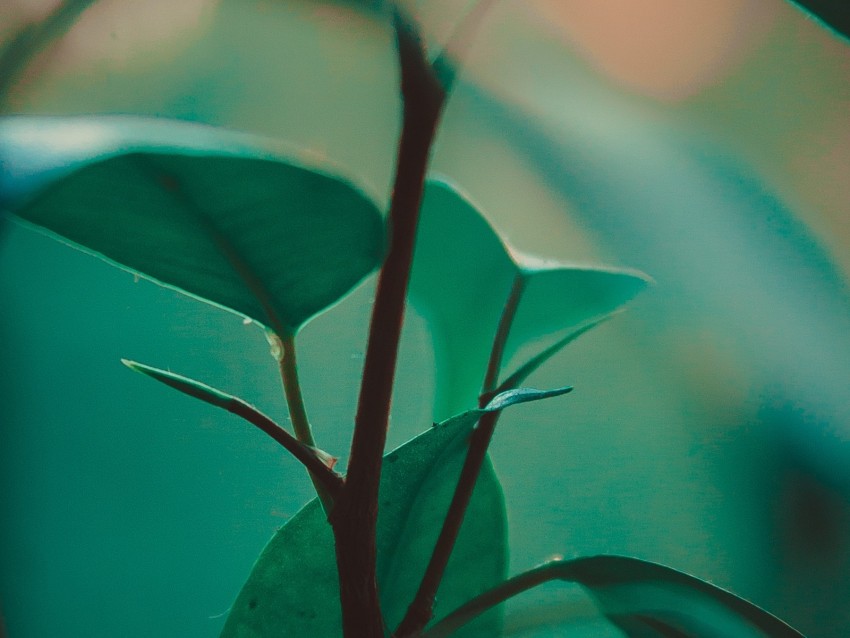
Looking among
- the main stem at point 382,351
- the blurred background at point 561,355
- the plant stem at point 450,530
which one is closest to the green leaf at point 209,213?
the main stem at point 382,351

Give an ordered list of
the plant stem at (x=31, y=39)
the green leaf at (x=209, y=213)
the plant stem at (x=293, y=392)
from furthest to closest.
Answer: the plant stem at (x=31, y=39)
the plant stem at (x=293, y=392)
the green leaf at (x=209, y=213)

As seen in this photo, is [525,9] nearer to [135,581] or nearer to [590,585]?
[590,585]

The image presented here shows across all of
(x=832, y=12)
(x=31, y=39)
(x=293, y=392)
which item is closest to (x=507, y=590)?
(x=293, y=392)

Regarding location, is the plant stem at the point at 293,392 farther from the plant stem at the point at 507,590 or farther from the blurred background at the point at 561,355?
the blurred background at the point at 561,355

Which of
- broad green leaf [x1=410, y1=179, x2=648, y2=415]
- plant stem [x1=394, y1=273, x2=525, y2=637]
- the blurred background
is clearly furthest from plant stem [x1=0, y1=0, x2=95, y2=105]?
plant stem [x1=394, y1=273, x2=525, y2=637]

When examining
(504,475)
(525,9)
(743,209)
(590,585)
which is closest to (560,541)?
(504,475)

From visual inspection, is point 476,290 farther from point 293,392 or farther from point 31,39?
point 31,39
